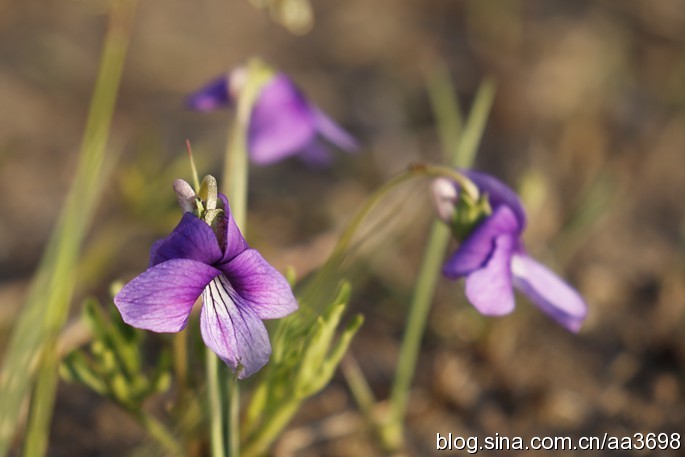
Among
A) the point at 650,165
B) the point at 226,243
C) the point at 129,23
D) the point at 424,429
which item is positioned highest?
the point at 226,243

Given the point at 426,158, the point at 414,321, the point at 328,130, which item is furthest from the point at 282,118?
the point at 426,158

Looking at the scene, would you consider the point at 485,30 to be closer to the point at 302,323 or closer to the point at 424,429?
the point at 424,429

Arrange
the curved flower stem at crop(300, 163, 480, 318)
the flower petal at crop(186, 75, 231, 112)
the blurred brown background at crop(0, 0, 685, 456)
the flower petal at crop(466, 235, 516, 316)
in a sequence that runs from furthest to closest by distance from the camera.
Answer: the blurred brown background at crop(0, 0, 685, 456), the flower petal at crop(186, 75, 231, 112), the curved flower stem at crop(300, 163, 480, 318), the flower petal at crop(466, 235, 516, 316)

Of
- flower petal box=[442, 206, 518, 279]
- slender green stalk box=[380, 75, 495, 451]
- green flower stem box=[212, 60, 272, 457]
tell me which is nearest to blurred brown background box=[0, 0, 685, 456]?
slender green stalk box=[380, 75, 495, 451]

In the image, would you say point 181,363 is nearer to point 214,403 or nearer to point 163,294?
point 214,403

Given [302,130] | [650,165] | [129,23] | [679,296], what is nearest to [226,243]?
[302,130]

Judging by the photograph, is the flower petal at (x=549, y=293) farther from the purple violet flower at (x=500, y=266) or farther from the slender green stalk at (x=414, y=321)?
the slender green stalk at (x=414, y=321)

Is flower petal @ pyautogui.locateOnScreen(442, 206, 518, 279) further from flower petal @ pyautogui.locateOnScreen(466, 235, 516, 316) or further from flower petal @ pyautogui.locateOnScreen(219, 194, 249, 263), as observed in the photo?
flower petal @ pyautogui.locateOnScreen(219, 194, 249, 263)
